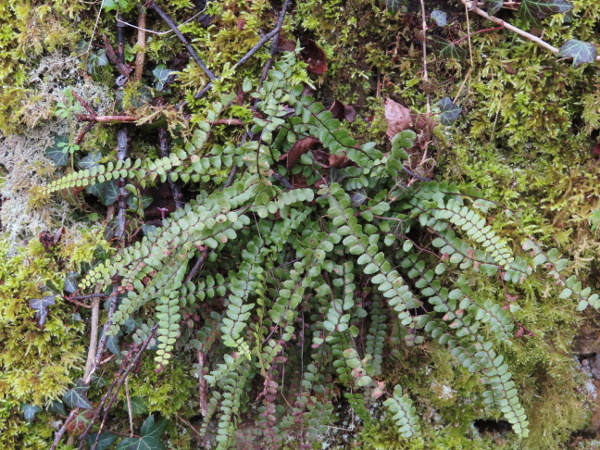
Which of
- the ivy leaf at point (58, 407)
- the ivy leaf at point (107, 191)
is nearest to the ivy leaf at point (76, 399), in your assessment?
the ivy leaf at point (58, 407)

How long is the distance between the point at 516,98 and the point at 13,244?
2.91 metres

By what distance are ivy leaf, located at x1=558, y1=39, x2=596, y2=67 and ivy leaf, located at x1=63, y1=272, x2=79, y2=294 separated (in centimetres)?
283

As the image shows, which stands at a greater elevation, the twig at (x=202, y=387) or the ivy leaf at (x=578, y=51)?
the ivy leaf at (x=578, y=51)

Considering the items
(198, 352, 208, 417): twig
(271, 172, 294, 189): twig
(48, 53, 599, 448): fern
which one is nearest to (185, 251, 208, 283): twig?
(48, 53, 599, 448): fern

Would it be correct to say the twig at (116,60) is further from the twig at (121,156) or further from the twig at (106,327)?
the twig at (106,327)

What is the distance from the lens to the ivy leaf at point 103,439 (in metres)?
2.48

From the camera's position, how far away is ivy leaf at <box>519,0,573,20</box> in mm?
2334

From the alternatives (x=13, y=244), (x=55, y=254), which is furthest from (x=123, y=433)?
(x=13, y=244)

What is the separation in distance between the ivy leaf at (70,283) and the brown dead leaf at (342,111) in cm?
167

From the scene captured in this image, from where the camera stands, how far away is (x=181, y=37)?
2609 millimetres

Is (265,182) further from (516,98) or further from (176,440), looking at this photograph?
(176,440)

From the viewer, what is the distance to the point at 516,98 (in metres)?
2.52

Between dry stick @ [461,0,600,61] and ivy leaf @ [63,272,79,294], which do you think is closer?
dry stick @ [461,0,600,61]

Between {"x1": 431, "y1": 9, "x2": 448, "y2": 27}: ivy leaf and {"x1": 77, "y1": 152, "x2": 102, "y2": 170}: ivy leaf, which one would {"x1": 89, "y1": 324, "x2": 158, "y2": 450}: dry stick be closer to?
{"x1": 77, "y1": 152, "x2": 102, "y2": 170}: ivy leaf
